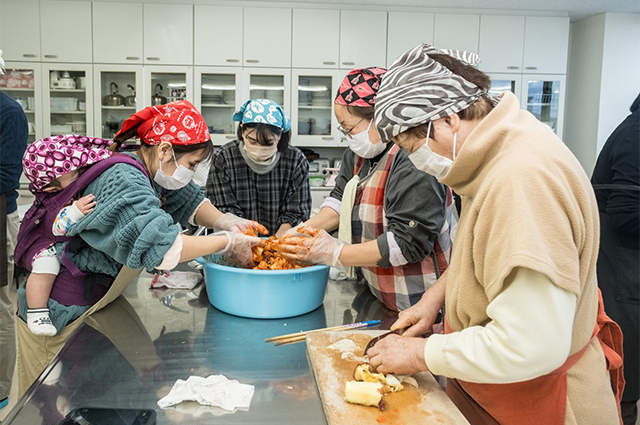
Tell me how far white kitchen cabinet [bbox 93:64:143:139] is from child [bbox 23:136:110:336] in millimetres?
3763

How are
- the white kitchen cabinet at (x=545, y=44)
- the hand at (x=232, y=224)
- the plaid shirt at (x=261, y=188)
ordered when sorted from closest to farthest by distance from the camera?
the hand at (x=232, y=224)
the plaid shirt at (x=261, y=188)
the white kitchen cabinet at (x=545, y=44)

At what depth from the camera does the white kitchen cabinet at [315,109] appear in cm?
514

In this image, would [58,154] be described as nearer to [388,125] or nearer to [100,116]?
[388,125]

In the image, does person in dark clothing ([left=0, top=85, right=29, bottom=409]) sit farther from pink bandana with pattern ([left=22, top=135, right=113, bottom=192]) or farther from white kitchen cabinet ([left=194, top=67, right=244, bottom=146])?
white kitchen cabinet ([left=194, top=67, right=244, bottom=146])

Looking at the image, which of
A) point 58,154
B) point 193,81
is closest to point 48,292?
point 58,154

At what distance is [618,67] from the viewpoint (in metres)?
5.30

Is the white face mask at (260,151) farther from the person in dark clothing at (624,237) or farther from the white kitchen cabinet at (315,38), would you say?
the white kitchen cabinet at (315,38)

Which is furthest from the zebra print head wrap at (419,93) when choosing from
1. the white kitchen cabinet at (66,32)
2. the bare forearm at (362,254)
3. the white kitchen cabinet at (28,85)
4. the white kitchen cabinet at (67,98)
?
the white kitchen cabinet at (28,85)

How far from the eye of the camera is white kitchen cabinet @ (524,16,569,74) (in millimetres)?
5262

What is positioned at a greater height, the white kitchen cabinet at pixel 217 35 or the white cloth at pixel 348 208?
the white kitchen cabinet at pixel 217 35

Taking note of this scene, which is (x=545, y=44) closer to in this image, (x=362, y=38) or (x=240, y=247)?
(x=362, y=38)

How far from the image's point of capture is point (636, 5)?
5.02 meters

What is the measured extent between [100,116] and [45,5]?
1205mm

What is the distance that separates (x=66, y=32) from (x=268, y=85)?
2092mm
